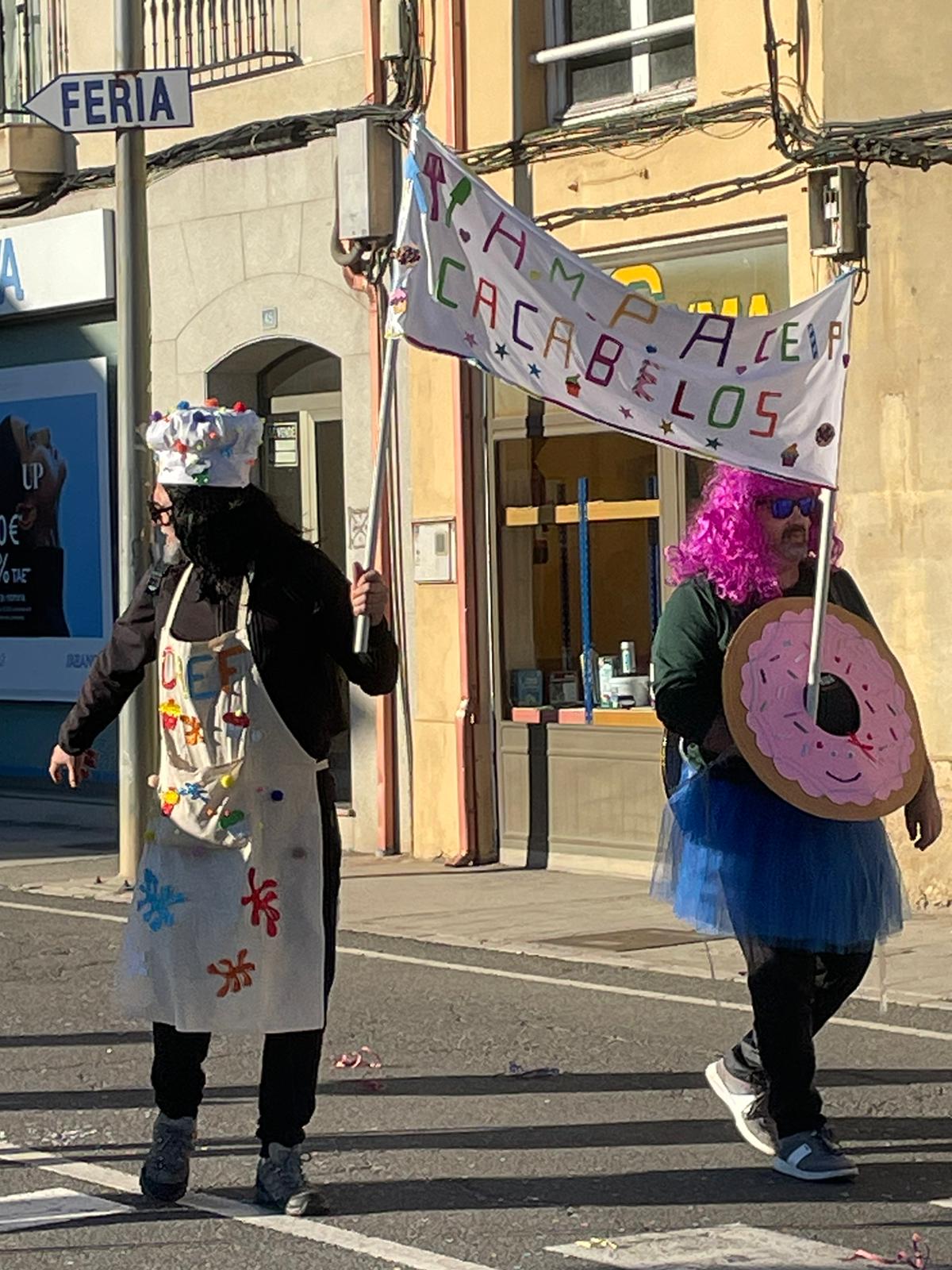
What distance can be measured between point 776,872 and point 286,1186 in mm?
1526

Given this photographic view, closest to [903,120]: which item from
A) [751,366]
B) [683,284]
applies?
[683,284]

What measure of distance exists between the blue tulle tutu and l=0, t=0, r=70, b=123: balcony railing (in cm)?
1238

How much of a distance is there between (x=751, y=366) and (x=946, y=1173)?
225cm

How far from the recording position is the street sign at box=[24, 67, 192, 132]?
41.3ft

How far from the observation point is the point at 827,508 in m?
6.54

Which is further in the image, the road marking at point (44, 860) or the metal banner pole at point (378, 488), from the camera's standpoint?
the road marking at point (44, 860)

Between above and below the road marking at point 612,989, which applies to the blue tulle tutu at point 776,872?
above

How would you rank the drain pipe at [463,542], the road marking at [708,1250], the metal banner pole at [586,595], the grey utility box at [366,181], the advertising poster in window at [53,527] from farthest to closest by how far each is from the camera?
1. the advertising poster in window at [53,527]
2. the grey utility box at [366,181]
3. the drain pipe at [463,542]
4. the metal banner pole at [586,595]
5. the road marking at [708,1250]

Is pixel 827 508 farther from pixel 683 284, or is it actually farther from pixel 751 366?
pixel 683 284

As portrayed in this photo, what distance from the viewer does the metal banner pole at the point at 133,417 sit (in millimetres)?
13367

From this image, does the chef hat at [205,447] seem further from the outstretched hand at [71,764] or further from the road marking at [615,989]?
the road marking at [615,989]

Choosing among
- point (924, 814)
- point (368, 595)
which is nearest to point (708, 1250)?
point (924, 814)

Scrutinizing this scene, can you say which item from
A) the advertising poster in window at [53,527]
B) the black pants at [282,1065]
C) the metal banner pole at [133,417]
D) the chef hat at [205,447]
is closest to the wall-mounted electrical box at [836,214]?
the metal banner pole at [133,417]

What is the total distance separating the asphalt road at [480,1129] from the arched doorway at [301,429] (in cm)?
645
